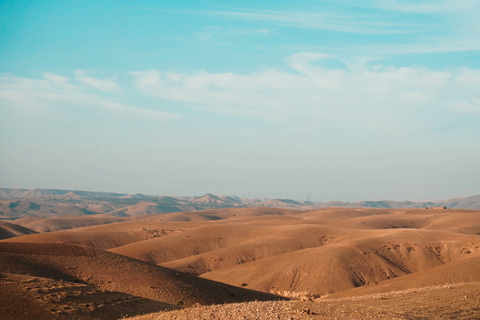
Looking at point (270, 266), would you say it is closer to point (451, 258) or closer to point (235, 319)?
point (451, 258)

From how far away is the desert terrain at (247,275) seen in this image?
986 inches

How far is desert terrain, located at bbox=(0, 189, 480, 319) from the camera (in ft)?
82.2

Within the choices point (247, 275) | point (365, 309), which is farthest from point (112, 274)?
point (247, 275)

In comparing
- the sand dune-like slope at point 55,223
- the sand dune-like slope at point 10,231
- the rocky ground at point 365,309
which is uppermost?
the rocky ground at point 365,309

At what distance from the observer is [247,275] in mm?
63156

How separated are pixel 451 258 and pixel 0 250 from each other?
59447 millimetres

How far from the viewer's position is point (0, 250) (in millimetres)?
39812

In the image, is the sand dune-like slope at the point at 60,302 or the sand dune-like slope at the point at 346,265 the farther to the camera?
the sand dune-like slope at the point at 346,265

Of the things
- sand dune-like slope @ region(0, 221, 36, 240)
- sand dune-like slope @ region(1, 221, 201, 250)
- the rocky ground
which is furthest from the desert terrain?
sand dune-like slope @ region(0, 221, 36, 240)

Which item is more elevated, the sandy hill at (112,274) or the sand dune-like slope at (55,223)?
the sandy hill at (112,274)

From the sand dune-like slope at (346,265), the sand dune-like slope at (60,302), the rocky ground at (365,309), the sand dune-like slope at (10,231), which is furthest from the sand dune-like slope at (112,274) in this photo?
the sand dune-like slope at (10,231)

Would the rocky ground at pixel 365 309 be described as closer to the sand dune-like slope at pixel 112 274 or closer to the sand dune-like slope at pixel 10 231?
the sand dune-like slope at pixel 112 274

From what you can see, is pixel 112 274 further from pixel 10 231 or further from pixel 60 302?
pixel 10 231

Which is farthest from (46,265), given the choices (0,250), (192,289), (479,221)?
(479,221)
